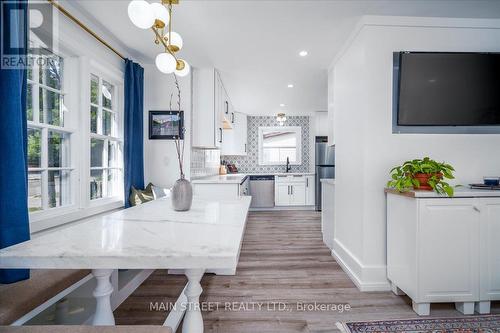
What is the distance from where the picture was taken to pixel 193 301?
3.52 feet

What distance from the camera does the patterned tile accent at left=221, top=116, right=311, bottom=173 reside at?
681 centimetres

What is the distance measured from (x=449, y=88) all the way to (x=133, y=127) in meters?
3.31

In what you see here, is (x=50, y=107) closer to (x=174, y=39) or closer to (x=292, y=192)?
(x=174, y=39)

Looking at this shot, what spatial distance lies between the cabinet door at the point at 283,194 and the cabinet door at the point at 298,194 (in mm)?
99

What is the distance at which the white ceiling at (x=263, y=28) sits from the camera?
2.08 metres

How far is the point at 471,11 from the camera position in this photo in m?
2.17

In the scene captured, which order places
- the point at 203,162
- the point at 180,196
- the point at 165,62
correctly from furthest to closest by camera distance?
1. the point at 203,162
2. the point at 180,196
3. the point at 165,62

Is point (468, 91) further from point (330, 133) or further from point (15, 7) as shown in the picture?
point (15, 7)

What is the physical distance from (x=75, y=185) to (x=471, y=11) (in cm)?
391

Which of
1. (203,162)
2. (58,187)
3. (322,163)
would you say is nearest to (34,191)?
(58,187)

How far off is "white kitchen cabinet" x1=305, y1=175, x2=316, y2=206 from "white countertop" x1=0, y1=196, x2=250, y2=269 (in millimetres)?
5012

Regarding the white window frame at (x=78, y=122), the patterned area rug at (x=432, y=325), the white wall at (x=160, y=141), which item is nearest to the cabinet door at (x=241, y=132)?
the white wall at (x=160, y=141)

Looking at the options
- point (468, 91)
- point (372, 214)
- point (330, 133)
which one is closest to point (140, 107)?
point (330, 133)

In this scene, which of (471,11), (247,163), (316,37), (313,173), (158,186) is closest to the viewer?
(471,11)
